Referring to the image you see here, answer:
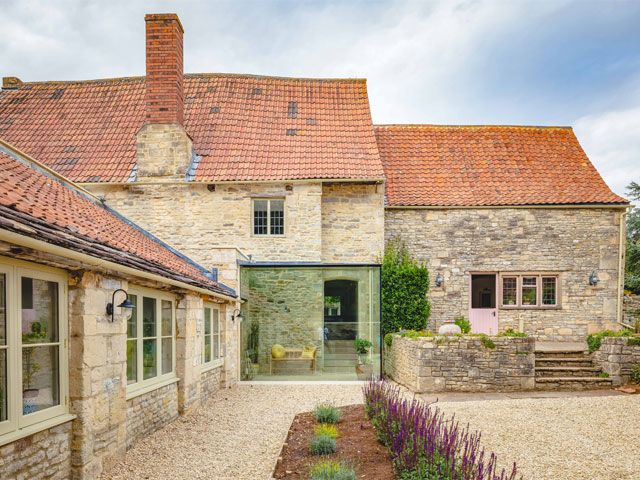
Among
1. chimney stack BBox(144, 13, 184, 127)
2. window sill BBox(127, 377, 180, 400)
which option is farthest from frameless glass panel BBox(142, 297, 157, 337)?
chimney stack BBox(144, 13, 184, 127)

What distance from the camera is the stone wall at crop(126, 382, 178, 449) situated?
557 centimetres

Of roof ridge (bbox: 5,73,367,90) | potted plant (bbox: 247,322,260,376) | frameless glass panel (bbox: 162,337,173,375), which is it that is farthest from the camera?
roof ridge (bbox: 5,73,367,90)

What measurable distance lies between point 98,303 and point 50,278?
689mm

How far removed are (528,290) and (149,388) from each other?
12218 millimetres

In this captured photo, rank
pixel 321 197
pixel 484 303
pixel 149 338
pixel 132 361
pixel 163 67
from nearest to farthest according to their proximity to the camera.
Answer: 1. pixel 132 361
2. pixel 149 338
3. pixel 163 67
4. pixel 321 197
5. pixel 484 303

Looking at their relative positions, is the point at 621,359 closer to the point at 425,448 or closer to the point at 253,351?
the point at 425,448

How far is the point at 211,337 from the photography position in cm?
953

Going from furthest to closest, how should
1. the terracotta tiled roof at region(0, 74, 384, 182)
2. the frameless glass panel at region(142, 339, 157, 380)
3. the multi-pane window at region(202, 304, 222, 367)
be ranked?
the terracotta tiled roof at region(0, 74, 384, 182)
the multi-pane window at region(202, 304, 222, 367)
the frameless glass panel at region(142, 339, 157, 380)

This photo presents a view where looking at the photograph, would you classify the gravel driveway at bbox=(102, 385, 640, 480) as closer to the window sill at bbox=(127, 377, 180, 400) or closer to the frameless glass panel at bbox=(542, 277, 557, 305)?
the window sill at bbox=(127, 377, 180, 400)

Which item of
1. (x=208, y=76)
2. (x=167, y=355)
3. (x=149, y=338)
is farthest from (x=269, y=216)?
(x=149, y=338)

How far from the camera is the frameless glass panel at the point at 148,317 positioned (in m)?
6.19

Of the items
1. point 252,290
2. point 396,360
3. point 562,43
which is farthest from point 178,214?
point 562,43

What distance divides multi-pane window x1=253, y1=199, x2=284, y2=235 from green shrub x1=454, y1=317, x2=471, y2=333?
6.02 m

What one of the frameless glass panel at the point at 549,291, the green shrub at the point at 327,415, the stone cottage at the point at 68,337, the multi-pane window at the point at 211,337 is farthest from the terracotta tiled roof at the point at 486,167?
the stone cottage at the point at 68,337
